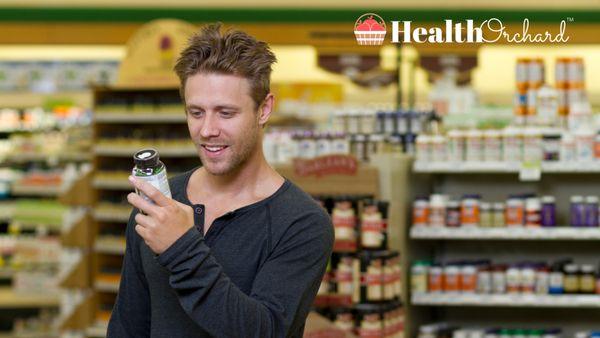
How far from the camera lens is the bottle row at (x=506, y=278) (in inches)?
223

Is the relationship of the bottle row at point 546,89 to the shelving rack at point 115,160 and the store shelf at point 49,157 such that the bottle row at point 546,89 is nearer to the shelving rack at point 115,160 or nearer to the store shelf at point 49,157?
the shelving rack at point 115,160

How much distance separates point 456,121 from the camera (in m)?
6.22

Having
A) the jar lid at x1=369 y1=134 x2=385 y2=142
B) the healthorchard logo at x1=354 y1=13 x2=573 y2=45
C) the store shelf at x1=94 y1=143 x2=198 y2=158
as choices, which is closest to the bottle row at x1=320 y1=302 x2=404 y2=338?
the jar lid at x1=369 y1=134 x2=385 y2=142

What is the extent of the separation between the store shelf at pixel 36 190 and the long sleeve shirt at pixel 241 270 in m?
7.90

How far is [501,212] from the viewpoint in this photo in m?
5.71

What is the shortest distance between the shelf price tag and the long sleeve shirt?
3739 millimetres

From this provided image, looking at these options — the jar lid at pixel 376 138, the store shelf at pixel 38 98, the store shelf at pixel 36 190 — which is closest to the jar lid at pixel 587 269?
the jar lid at pixel 376 138

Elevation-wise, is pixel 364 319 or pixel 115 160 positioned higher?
pixel 115 160

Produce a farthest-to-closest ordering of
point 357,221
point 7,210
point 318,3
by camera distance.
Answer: point 318,3 → point 7,210 → point 357,221

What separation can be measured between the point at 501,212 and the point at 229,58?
4.02 m

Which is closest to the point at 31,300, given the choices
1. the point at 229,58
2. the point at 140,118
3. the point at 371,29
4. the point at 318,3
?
the point at 140,118

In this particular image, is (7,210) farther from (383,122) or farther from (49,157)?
(383,122)

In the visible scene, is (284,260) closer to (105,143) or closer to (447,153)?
(447,153)

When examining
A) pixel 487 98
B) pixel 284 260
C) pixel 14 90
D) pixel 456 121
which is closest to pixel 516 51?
pixel 487 98
